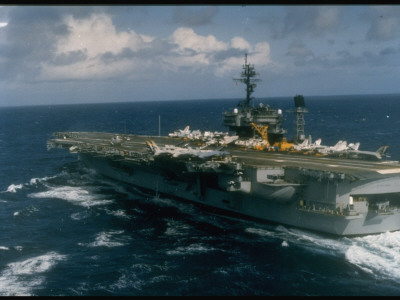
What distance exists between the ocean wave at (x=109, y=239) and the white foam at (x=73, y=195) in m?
5.84

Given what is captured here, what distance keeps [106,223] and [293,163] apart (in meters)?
11.3

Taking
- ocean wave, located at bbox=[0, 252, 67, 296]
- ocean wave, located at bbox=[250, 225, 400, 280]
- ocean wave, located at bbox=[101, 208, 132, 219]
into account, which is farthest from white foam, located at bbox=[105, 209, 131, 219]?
ocean wave, located at bbox=[250, 225, 400, 280]

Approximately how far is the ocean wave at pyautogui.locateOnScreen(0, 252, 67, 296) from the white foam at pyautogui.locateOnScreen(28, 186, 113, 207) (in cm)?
863

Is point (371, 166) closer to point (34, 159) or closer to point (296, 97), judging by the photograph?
point (296, 97)

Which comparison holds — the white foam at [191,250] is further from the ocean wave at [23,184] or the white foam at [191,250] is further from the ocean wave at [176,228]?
the ocean wave at [23,184]

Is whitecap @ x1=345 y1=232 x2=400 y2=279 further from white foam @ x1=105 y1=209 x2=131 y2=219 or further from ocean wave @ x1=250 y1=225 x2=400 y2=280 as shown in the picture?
white foam @ x1=105 y1=209 x2=131 y2=219

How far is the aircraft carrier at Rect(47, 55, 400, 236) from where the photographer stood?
18.0 m

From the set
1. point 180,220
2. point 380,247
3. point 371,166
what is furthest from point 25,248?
point 371,166

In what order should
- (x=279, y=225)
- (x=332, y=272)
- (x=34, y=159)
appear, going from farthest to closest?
(x=34, y=159), (x=279, y=225), (x=332, y=272)

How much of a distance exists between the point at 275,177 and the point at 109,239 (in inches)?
354

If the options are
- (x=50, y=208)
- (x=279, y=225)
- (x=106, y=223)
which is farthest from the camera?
(x=50, y=208)

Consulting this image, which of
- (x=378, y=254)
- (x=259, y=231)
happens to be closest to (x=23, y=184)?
(x=259, y=231)

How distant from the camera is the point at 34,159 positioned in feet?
146

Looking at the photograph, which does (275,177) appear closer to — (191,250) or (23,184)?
(191,250)
